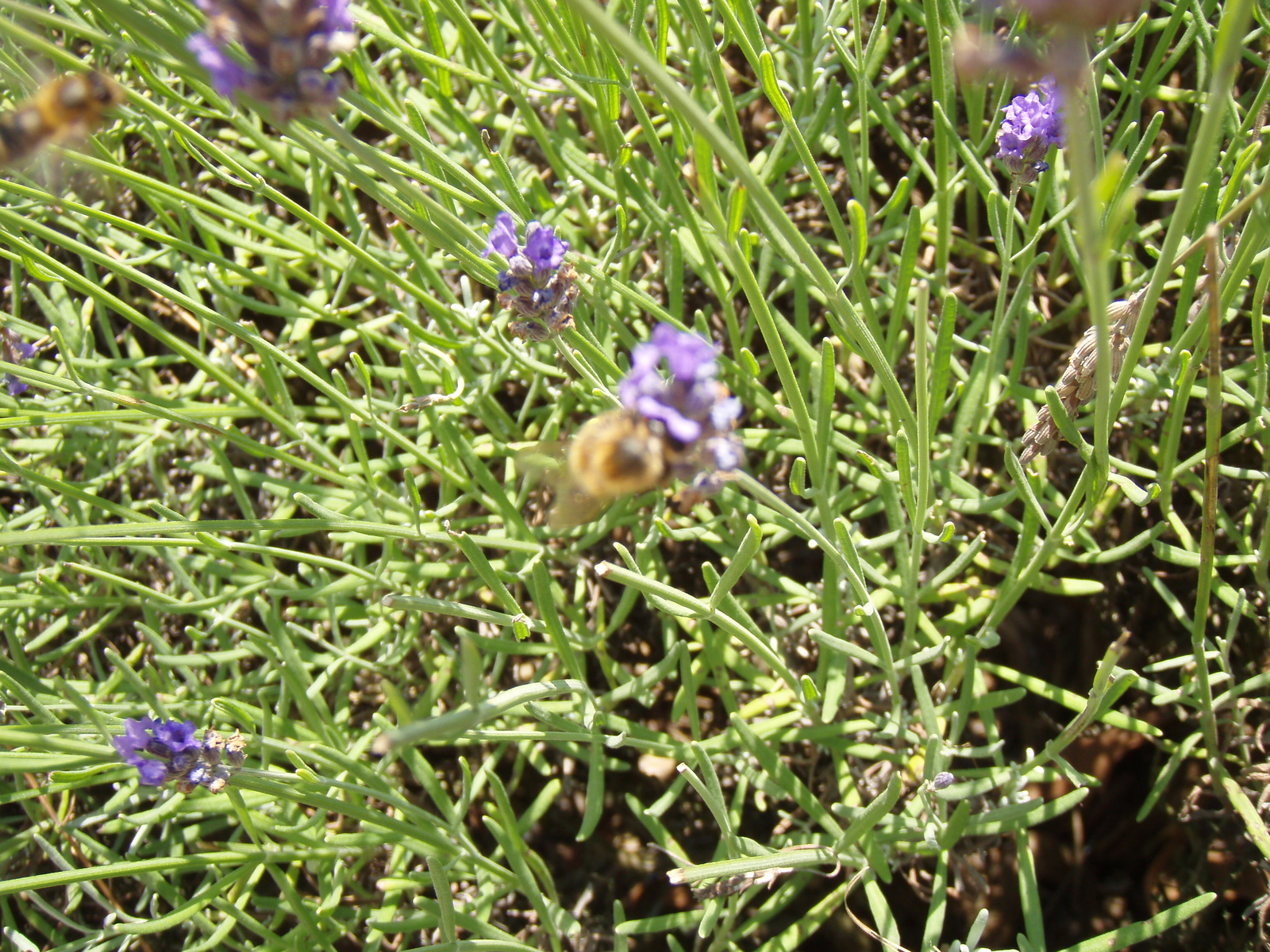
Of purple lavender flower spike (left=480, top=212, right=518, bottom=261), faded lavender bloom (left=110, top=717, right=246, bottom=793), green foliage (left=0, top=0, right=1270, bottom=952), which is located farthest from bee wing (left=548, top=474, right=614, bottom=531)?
faded lavender bloom (left=110, top=717, right=246, bottom=793)

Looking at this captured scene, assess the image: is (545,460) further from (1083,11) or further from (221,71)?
(1083,11)

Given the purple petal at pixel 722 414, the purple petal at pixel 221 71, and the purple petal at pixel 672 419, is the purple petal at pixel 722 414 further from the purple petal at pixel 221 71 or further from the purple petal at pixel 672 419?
the purple petal at pixel 221 71

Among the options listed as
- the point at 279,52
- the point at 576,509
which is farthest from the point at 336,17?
the point at 576,509

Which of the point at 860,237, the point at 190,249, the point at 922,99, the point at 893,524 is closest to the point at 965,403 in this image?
the point at 893,524

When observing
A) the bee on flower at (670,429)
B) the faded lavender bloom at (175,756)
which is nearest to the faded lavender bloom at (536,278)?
the bee on flower at (670,429)

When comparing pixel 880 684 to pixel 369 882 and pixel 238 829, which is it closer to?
pixel 369 882

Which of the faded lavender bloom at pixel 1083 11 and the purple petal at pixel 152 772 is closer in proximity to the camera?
the faded lavender bloom at pixel 1083 11

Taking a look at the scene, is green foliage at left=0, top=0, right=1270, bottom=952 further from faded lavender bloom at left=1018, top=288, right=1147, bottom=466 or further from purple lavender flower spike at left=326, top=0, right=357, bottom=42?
purple lavender flower spike at left=326, top=0, right=357, bottom=42

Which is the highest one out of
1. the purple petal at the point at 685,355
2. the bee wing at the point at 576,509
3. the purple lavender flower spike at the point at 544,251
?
the purple lavender flower spike at the point at 544,251
